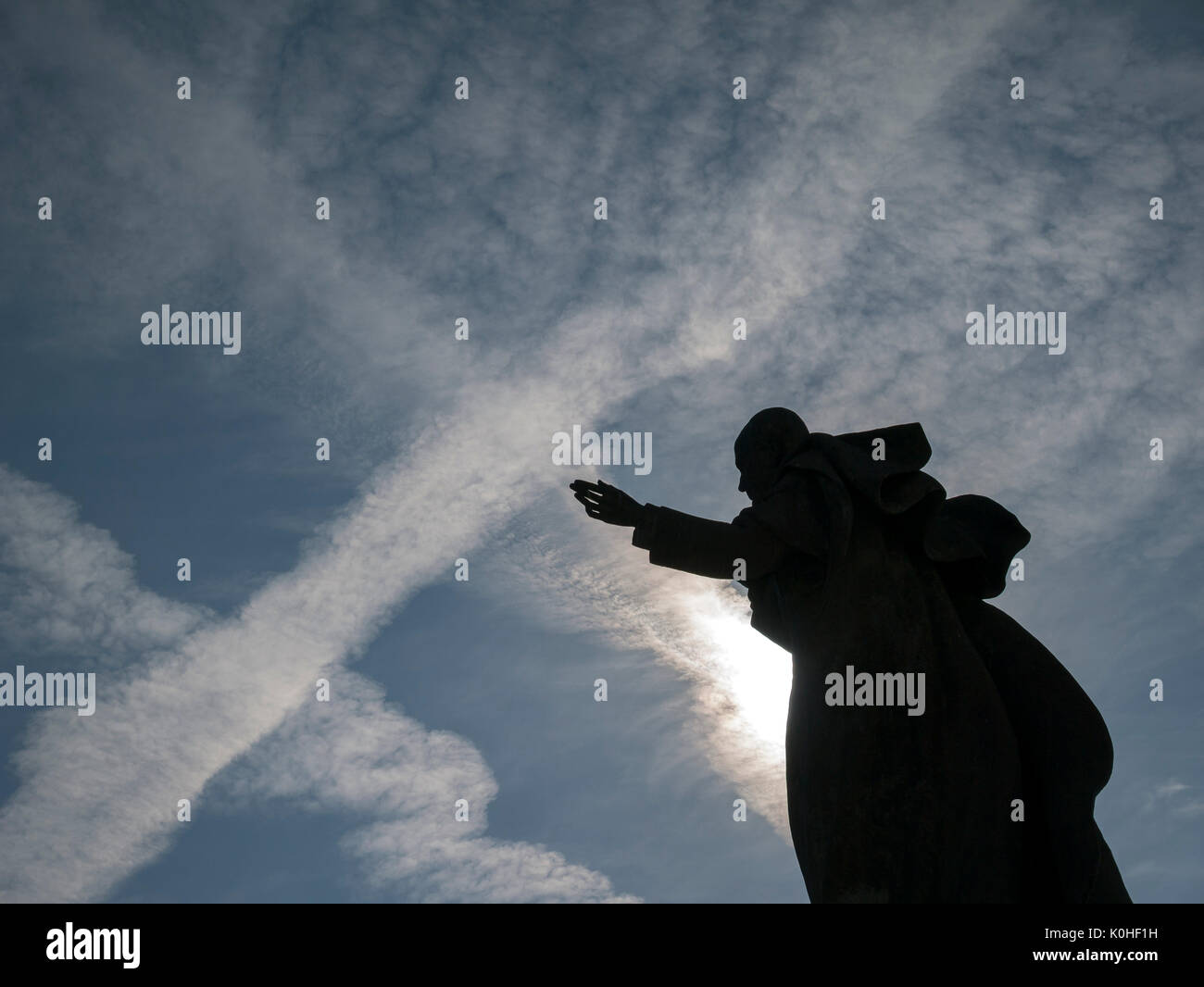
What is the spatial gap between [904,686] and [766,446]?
218 cm

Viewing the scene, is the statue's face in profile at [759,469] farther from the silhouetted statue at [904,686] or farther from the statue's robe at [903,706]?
the statue's robe at [903,706]

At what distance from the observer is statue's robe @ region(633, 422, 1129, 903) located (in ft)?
27.3

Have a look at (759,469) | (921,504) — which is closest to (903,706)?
(921,504)

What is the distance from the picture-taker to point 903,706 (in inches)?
339

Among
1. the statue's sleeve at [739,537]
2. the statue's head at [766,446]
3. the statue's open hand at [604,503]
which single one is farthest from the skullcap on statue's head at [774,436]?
the statue's open hand at [604,503]

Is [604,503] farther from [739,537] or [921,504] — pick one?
[921,504]
